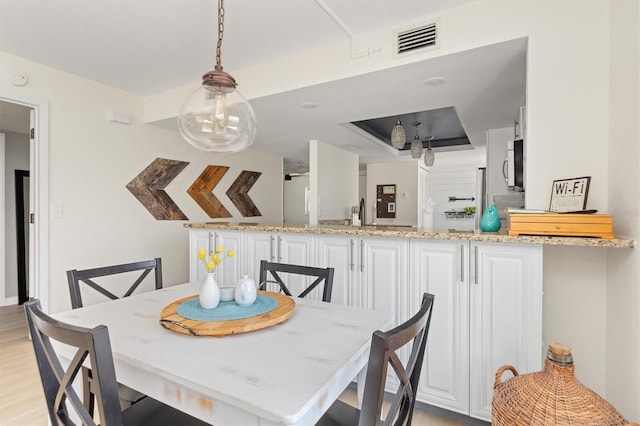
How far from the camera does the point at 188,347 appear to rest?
105 cm

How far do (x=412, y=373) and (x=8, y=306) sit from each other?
522cm

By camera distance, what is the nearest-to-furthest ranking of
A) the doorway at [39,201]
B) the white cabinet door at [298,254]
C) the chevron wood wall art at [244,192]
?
the white cabinet door at [298,254] < the doorway at [39,201] < the chevron wood wall art at [244,192]

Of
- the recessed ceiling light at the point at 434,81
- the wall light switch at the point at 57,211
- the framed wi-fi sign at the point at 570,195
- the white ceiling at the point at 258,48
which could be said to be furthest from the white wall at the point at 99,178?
the framed wi-fi sign at the point at 570,195

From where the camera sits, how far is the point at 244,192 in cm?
513

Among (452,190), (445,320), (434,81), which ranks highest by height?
(434,81)

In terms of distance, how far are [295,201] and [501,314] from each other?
16.7 ft

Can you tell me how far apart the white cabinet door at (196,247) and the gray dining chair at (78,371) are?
1873mm

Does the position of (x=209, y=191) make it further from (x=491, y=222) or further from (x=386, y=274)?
(x=491, y=222)

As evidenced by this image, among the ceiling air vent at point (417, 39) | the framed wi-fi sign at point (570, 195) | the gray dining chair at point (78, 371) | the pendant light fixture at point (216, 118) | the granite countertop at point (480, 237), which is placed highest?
the ceiling air vent at point (417, 39)

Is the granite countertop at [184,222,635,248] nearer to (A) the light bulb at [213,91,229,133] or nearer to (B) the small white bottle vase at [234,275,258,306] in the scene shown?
(B) the small white bottle vase at [234,275,258,306]

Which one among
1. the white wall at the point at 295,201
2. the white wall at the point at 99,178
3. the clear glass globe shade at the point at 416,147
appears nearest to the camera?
the white wall at the point at 99,178

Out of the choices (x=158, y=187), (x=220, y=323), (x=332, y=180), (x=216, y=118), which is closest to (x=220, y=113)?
(x=216, y=118)

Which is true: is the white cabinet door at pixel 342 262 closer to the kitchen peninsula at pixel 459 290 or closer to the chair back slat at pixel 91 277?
the kitchen peninsula at pixel 459 290

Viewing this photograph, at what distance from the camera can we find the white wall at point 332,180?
14.5 feet
